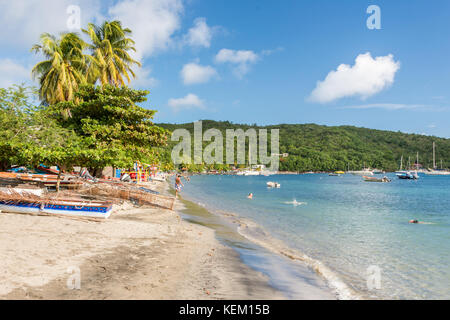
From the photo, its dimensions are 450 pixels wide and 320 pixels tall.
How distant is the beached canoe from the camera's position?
1302 cm

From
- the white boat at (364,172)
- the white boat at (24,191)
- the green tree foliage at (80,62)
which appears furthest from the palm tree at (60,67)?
the white boat at (364,172)

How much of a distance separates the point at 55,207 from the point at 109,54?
2268cm

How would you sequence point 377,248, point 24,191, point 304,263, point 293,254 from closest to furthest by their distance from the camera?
point 304,263
point 293,254
point 377,248
point 24,191

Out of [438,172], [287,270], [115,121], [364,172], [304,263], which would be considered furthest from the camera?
[438,172]

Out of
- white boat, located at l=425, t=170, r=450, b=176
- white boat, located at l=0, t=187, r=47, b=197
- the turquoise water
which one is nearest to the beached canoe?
white boat, located at l=0, t=187, r=47, b=197

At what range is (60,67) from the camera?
2728cm

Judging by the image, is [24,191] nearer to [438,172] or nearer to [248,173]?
[248,173]

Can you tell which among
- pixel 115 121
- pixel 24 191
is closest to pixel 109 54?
pixel 115 121

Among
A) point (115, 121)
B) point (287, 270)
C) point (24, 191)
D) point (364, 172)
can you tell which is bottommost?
point (364, 172)

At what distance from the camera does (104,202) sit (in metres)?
14.0

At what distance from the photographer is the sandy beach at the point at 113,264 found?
19.7 feet

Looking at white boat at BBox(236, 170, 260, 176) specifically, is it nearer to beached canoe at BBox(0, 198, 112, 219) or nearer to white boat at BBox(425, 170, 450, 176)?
white boat at BBox(425, 170, 450, 176)

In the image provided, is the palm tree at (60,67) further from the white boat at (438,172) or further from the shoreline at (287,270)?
the white boat at (438,172)

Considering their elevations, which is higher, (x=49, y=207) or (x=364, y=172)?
(x=49, y=207)
